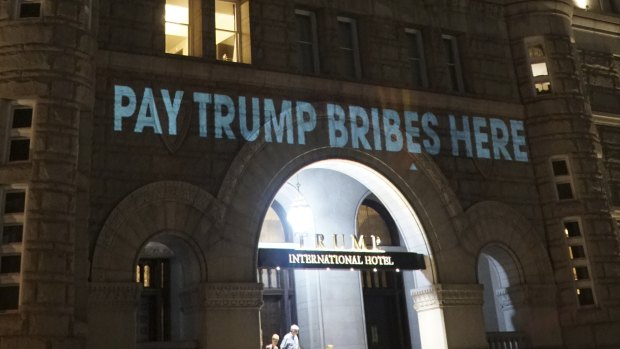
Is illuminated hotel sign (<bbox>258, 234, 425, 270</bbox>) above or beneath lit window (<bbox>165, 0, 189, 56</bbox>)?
beneath

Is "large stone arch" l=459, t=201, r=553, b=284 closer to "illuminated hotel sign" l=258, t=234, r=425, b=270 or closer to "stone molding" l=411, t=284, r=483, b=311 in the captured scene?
"stone molding" l=411, t=284, r=483, b=311

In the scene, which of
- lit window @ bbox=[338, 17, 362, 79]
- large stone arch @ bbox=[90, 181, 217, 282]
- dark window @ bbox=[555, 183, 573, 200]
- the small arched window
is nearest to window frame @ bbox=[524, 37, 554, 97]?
dark window @ bbox=[555, 183, 573, 200]

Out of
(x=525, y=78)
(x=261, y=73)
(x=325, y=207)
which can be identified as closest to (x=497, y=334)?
(x=325, y=207)

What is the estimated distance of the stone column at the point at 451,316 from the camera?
18.8 meters

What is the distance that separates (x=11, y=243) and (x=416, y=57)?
13111 millimetres

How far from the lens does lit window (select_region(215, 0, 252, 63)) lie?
18688mm

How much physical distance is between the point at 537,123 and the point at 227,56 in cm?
1031

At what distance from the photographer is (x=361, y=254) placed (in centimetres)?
1905

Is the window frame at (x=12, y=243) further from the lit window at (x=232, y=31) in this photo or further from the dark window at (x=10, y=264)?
the lit window at (x=232, y=31)

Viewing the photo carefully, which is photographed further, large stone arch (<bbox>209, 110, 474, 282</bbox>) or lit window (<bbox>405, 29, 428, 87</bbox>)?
lit window (<bbox>405, 29, 428, 87</bbox>)

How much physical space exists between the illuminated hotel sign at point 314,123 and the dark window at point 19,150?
230 centimetres

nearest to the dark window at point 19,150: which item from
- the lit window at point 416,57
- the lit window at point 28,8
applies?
the lit window at point 28,8

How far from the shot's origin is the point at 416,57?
2156 cm

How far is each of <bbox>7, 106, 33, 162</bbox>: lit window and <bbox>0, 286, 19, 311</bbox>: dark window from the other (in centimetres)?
272
